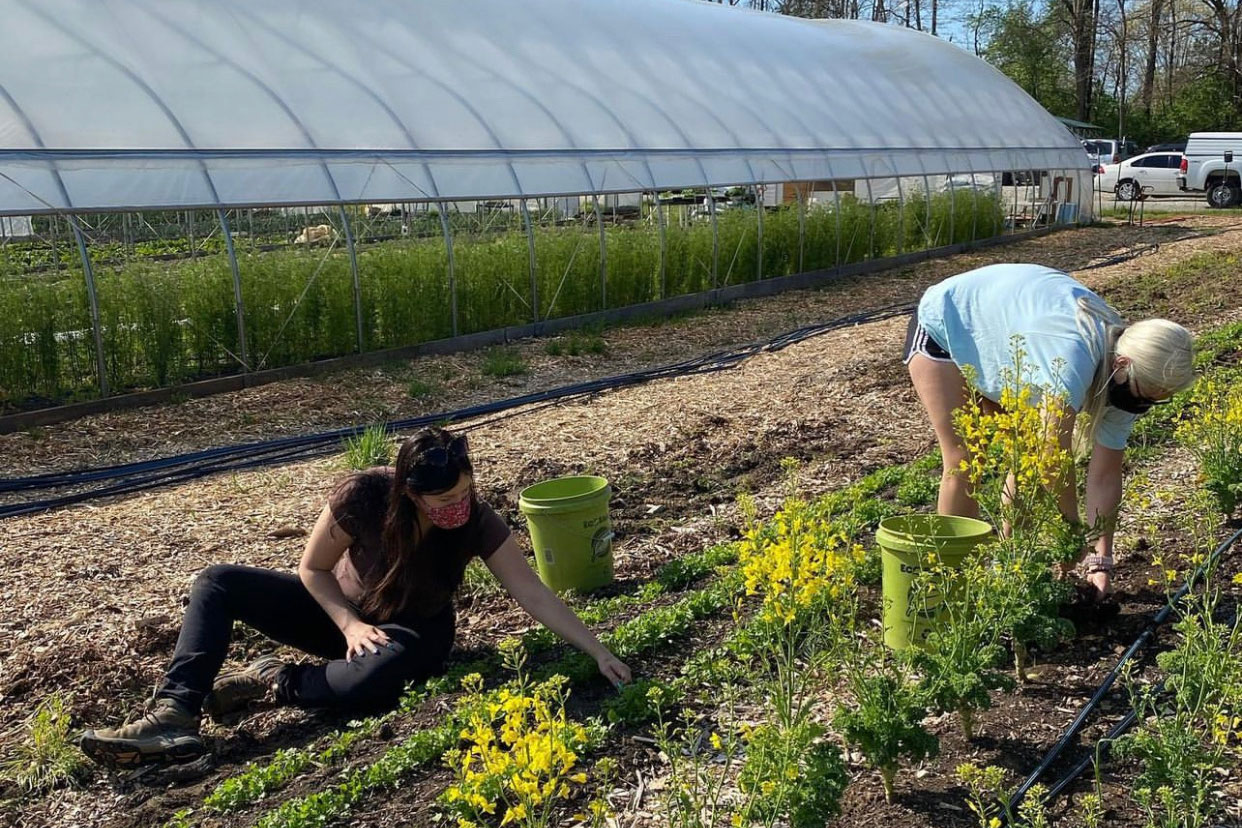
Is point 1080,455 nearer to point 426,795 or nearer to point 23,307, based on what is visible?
point 426,795

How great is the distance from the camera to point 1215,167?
27344 millimetres

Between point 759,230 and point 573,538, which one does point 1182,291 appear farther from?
point 573,538

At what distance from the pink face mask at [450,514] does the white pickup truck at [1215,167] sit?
92.2ft

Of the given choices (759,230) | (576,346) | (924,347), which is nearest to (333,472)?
(924,347)

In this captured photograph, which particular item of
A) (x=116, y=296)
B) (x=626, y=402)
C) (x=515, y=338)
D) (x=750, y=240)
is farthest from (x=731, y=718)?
(x=750, y=240)

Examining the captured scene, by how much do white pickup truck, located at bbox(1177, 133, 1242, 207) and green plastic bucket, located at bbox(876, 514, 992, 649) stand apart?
27.2m

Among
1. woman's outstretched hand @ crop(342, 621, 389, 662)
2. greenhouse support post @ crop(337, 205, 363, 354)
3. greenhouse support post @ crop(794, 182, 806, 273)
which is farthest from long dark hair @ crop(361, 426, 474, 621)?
greenhouse support post @ crop(794, 182, 806, 273)

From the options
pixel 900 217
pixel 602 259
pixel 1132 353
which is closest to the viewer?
pixel 1132 353

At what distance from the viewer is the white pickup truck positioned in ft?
88.6

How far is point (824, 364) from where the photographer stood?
31.3 feet

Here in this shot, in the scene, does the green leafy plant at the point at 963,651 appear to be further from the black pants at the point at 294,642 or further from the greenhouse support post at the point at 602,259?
the greenhouse support post at the point at 602,259

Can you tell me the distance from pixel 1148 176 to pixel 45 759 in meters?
30.9

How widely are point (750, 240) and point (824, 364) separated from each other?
534cm

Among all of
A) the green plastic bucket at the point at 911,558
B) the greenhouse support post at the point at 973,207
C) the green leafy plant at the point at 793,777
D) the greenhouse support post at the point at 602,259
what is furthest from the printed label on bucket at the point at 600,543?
the greenhouse support post at the point at 973,207
